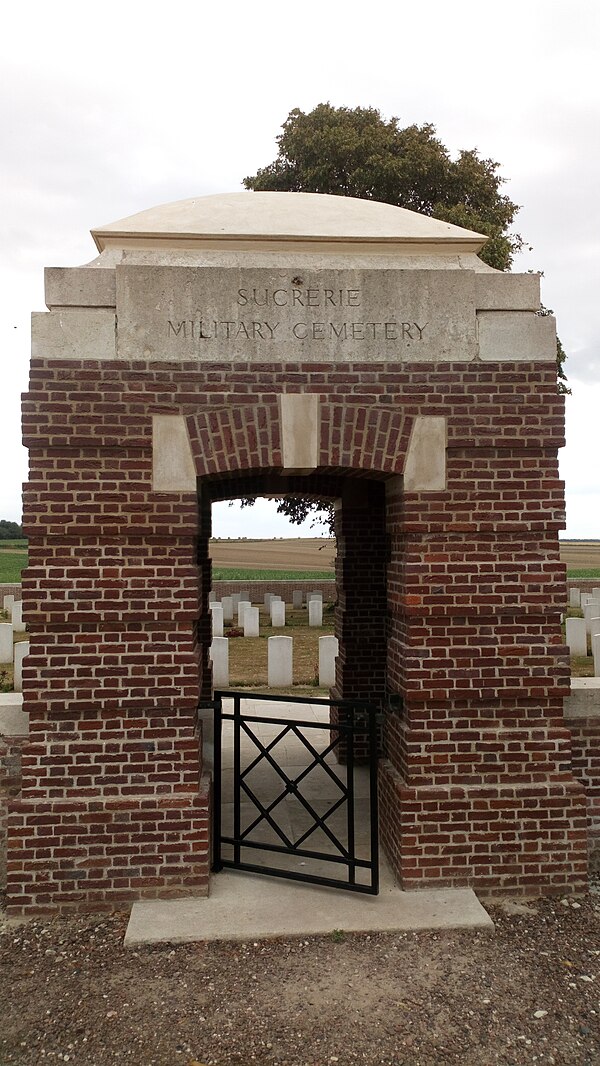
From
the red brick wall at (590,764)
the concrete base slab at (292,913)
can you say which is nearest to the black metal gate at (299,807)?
the concrete base slab at (292,913)

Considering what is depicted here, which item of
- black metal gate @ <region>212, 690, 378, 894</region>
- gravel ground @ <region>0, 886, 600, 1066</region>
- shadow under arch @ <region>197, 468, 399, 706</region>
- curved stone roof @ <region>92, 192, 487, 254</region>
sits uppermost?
curved stone roof @ <region>92, 192, 487, 254</region>

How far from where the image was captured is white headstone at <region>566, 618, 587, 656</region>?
48.7 ft

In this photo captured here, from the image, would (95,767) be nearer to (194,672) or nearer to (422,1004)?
(194,672)

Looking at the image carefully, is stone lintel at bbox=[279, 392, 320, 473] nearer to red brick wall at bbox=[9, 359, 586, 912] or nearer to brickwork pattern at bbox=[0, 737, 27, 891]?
red brick wall at bbox=[9, 359, 586, 912]

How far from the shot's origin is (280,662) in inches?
488

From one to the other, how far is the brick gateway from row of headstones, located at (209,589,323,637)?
31.6ft

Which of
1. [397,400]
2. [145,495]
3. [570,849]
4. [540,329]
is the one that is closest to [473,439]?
[397,400]

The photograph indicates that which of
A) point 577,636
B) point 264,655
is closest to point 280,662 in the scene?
point 264,655

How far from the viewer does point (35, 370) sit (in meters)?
4.95

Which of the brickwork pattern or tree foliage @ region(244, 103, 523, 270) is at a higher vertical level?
tree foliage @ region(244, 103, 523, 270)

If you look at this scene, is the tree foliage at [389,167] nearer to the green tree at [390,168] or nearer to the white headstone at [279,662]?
the green tree at [390,168]

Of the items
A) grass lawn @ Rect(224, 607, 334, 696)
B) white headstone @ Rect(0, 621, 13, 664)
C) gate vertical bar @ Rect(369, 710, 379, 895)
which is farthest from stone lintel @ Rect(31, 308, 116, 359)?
white headstone @ Rect(0, 621, 13, 664)

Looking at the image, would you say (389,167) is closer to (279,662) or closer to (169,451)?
(279,662)

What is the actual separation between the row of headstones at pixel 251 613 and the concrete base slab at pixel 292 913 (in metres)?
9.74
